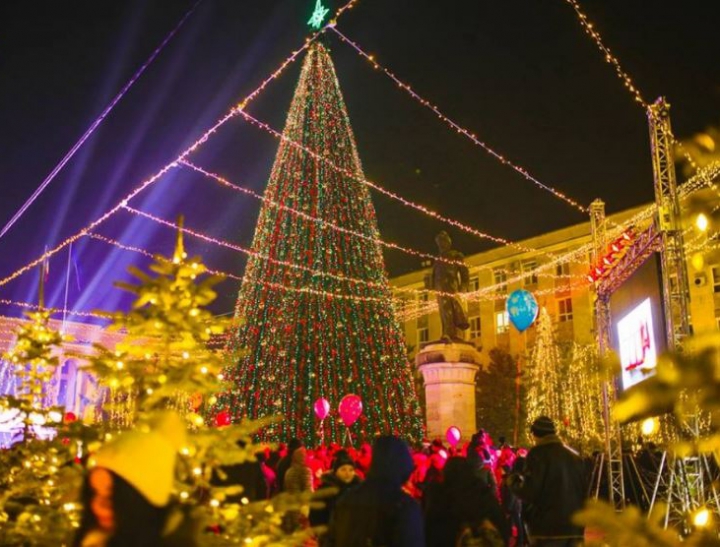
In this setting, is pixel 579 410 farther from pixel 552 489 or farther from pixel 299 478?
pixel 552 489

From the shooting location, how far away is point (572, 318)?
4594 cm

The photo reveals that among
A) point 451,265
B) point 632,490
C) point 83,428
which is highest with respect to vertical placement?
point 451,265

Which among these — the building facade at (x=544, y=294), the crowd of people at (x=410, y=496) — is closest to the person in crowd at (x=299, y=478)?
the crowd of people at (x=410, y=496)

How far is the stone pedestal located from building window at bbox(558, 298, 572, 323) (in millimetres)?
26757

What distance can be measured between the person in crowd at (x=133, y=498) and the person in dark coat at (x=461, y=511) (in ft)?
7.38

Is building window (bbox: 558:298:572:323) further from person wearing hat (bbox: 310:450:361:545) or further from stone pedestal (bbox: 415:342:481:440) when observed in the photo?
person wearing hat (bbox: 310:450:361:545)

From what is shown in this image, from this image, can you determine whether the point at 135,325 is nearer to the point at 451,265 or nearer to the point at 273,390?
the point at 451,265

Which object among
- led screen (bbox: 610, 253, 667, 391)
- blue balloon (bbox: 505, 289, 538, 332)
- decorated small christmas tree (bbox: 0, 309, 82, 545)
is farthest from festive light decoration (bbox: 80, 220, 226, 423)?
blue balloon (bbox: 505, 289, 538, 332)

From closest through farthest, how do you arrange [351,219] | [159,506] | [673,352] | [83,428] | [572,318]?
[673,352]
[159,506]
[83,428]
[351,219]
[572,318]

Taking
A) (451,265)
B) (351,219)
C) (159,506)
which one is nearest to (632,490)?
(451,265)

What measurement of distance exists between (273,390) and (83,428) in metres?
20.7

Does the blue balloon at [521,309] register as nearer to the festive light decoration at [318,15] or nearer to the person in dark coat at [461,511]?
the festive light decoration at [318,15]

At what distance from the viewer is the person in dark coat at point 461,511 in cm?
441

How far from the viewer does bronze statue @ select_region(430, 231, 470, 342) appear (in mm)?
21844
